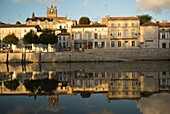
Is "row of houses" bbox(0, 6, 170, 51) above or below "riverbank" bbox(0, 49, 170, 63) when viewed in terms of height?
above

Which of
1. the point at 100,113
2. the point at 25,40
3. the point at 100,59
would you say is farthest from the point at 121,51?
the point at 100,113

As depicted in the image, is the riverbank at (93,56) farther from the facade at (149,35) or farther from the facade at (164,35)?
the facade at (164,35)

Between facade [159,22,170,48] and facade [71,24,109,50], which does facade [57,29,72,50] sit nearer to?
facade [71,24,109,50]

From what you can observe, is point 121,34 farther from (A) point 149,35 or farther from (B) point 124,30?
(A) point 149,35

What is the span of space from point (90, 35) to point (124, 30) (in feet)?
24.7

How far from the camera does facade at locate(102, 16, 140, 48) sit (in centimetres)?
5353

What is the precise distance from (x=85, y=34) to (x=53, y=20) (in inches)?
1012

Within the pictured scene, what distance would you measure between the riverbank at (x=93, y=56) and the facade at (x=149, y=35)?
7765 mm

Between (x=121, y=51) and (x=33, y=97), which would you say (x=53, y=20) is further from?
(x=33, y=97)

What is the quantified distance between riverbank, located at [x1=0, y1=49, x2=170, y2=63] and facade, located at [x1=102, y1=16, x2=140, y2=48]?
8137 mm

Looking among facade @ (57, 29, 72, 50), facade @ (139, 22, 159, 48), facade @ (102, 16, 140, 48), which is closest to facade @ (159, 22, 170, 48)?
facade @ (139, 22, 159, 48)

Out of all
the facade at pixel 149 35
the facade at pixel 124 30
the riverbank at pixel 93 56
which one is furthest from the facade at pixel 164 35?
the riverbank at pixel 93 56

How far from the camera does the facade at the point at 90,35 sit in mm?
54281

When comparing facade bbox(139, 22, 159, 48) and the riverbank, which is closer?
the riverbank
